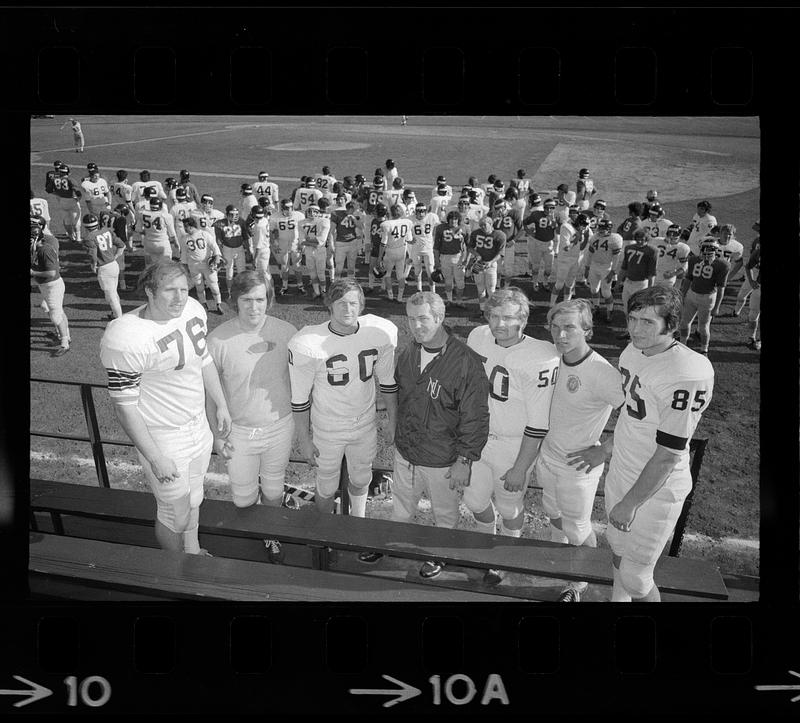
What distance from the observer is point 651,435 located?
4129mm

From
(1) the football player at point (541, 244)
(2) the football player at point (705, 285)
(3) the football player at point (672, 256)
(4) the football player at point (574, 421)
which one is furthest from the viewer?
(1) the football player at point (541, 244)

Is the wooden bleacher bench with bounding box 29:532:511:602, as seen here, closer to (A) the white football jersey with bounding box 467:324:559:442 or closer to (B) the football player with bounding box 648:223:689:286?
(A) the white football jersey with bounding box 467:324:559:442

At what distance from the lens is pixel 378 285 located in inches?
441

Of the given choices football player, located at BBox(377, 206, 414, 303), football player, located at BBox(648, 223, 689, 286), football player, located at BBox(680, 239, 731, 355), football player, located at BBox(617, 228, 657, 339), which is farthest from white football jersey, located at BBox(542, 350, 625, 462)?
football player, located at BBox(377, 206, 414, 303)

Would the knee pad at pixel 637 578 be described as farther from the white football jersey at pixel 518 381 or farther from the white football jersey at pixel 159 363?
the white football jersey at pixel 159 363

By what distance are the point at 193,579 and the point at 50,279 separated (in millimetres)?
2957

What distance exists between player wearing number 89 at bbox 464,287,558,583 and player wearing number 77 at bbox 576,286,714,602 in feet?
1.21

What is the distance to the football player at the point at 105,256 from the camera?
524cm
